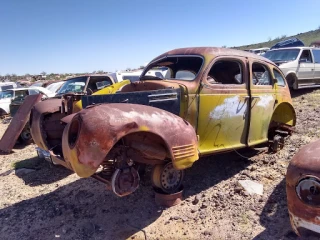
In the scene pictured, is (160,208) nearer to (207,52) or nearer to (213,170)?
(213,170)

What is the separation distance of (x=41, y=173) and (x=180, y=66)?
11.9 feet

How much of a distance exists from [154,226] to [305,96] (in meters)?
8.38

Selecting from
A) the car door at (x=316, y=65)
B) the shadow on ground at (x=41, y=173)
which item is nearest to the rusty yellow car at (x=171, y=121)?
the shadow on ground at (x=41, y=173)

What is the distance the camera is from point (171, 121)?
143 inches

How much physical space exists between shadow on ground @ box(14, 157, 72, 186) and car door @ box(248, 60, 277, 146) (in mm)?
3691

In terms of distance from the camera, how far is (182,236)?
360cm

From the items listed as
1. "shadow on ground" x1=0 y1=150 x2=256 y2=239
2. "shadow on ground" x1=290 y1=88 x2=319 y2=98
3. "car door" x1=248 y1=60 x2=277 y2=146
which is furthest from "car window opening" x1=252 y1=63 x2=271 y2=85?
"shadow on ground" x1=290 y1=88 x2=319 y2=98

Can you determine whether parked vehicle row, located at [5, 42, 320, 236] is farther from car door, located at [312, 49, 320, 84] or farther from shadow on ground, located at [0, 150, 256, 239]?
car door, located at [312, 49, 320, 84]

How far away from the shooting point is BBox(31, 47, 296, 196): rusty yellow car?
125 inches

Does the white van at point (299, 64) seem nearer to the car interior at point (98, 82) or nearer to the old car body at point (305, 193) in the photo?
the car interior at point (98, 82)

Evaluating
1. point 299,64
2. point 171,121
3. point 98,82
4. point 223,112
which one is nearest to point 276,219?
point 223,112

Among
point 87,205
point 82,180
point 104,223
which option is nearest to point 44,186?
point 82,180

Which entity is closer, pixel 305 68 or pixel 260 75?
pixel 260 75

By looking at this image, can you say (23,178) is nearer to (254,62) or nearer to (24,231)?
(24,231)
